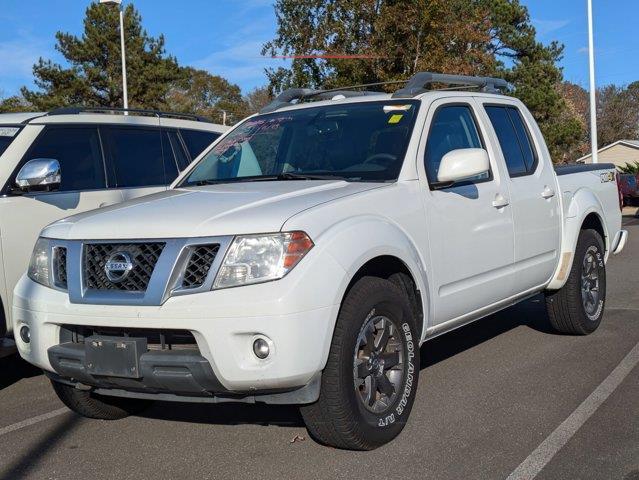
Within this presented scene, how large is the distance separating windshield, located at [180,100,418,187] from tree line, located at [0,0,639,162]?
11488 millimetres

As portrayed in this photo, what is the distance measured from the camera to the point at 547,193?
5.93m

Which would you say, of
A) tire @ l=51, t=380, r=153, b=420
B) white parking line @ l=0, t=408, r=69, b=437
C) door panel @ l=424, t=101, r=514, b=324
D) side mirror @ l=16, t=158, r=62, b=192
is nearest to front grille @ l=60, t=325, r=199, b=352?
tire @ l=51, t=380, r=153, b=420

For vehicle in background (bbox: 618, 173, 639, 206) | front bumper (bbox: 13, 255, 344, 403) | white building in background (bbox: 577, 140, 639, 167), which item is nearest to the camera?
front bumper (bbox: 13, 255, 344, 403)

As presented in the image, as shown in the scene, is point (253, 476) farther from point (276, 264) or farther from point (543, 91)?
point (543, 91)

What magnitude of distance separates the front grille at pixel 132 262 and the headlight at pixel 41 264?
1.12ft

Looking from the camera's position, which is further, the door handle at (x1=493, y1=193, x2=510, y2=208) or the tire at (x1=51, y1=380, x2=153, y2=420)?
the door handle at (x1=493, y1=193, x2=510, y2=208)

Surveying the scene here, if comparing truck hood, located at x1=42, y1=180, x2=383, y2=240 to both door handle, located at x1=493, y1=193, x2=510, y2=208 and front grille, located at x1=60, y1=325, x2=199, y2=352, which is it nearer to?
front grille, located at x1=60, y1=325, x2=199, y2=352

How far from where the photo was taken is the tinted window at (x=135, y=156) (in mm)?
6586

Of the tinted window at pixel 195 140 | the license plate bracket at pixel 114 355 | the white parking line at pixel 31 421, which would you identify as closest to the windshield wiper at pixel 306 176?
the license plate bracket at pixel 114 355

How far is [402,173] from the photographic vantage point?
453cm

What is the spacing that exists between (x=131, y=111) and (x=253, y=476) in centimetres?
443

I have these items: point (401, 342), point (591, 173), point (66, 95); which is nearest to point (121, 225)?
point (401, 342)

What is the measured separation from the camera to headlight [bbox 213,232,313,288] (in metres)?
3.57

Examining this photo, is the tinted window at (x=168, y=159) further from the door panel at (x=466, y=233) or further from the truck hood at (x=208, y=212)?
the door panel at (x=466, y=233)
